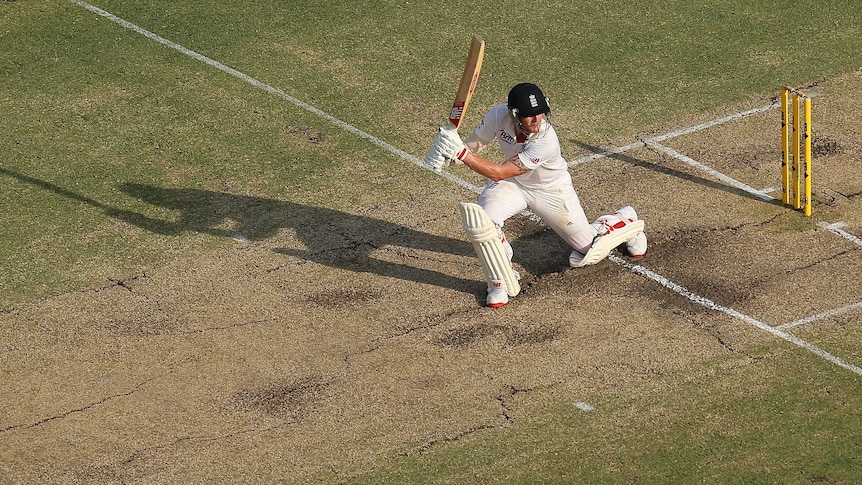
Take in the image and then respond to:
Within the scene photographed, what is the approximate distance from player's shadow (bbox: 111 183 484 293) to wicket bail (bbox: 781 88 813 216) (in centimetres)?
349

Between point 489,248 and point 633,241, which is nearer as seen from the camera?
point 489,248

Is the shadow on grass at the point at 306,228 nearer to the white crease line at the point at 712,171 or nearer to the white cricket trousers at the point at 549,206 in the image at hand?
the white cricket trousers at the point at 549,206

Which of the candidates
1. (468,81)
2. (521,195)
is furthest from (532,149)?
(468,81)

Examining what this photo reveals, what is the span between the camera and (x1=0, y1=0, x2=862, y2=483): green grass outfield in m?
10.8

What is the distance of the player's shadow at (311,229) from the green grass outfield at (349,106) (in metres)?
0.08

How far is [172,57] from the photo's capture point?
56.5ft

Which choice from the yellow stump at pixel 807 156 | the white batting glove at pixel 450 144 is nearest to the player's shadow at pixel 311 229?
the white batting glove at pixel 450 144

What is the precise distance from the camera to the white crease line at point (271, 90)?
49.5ft

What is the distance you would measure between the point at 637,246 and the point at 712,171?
7.24 ft

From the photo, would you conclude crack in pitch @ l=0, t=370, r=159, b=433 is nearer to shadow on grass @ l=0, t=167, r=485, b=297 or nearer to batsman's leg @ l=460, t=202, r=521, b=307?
shadow on grass @ l=0, t=167, r=485, b=297

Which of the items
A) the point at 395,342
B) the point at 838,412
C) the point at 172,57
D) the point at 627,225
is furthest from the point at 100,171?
the point at 838,412

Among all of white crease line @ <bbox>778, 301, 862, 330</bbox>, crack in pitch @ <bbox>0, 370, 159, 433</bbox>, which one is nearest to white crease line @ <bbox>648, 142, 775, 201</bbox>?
white crease line @ <bbox>778, 301, 862, 330</bbox>

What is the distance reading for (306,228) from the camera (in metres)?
13.9

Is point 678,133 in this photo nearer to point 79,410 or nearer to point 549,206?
point 549,206
